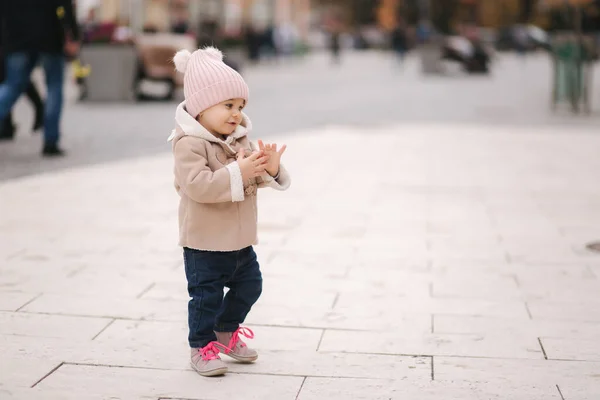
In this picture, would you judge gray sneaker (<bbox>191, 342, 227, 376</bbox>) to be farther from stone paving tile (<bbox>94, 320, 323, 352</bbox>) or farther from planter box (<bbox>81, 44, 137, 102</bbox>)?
planter box (<bbox>81, 44, 137, 102</bbox>)

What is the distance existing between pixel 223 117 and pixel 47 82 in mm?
6777

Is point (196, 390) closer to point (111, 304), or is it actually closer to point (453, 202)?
point (111, 304)

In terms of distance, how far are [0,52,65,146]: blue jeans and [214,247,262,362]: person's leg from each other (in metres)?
6.49

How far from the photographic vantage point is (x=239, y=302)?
4.15 m

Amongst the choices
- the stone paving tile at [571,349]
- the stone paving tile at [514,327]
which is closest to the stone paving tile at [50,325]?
the stone paving tile at [514,327]

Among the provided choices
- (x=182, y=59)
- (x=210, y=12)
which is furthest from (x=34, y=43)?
(x=210, y=12)

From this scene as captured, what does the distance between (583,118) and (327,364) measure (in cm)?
1251

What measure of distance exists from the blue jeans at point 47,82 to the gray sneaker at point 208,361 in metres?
6.63

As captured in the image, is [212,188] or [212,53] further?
[212,53]

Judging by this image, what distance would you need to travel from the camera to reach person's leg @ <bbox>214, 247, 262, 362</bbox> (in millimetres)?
4102

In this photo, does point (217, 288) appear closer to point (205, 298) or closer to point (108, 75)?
point (205, 298)

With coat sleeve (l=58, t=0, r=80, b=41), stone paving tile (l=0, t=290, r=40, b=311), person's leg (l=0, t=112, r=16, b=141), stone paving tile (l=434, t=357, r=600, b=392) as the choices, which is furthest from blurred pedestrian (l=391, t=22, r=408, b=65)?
stone paving tile (l=434, t=357, r=600, b=392)

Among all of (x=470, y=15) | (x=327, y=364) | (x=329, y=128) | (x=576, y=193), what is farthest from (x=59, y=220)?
(x=470, y=15)

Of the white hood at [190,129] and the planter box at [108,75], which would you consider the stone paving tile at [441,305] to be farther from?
the planter box at [108,75]
